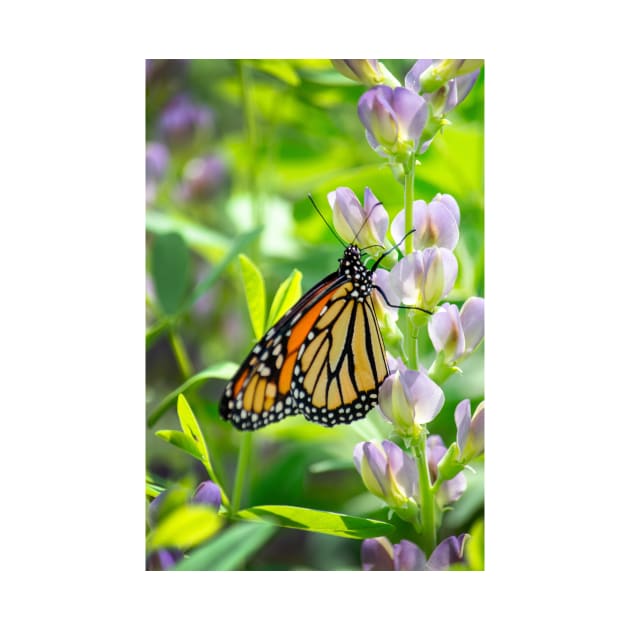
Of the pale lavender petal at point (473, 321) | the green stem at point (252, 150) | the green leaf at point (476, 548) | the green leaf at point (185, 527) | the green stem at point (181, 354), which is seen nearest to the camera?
the green leaf at point (185, 527)

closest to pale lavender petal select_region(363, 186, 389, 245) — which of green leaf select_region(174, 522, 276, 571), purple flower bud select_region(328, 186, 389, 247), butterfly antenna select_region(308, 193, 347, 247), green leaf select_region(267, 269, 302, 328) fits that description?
purple flower bud select_region(328, 186, 389, 247)

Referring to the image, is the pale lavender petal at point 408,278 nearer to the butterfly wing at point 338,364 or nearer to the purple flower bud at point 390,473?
the butterfly wing at point 338,364

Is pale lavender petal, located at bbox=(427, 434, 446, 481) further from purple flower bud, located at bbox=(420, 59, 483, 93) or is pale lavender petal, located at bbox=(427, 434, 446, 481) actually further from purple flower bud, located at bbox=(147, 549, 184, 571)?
purple flower bud, located at bbox=(420, 59, 483, 93)

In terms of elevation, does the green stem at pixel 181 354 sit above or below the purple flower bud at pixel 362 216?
below

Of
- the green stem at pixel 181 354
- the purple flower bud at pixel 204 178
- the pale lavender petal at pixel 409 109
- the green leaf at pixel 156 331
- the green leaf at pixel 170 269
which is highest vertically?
the pale lavender petal at pixel 409 109

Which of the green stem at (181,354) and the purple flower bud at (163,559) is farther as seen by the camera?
the green stem at (181,354)

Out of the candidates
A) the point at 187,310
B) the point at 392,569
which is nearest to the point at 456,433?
Result: the point at 392,569

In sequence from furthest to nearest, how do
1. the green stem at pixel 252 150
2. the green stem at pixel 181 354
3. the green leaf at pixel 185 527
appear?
the green stem at pixel 252 150, the green stem at pixel 181 354, the green leaf at pixel 185 527

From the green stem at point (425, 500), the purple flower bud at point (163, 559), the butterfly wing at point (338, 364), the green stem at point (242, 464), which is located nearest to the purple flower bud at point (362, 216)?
the butterfly wing at point (338, 364)
